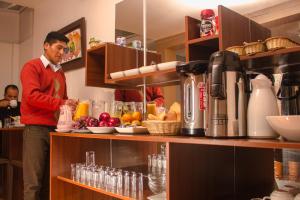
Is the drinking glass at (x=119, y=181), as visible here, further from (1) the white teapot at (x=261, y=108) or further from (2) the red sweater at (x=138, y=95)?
(1) the white teapot at (x=261, y=108)

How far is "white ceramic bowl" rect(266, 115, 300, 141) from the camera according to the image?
0.73m

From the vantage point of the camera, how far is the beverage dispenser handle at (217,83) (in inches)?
36.3

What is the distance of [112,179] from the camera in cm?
145

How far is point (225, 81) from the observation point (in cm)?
94

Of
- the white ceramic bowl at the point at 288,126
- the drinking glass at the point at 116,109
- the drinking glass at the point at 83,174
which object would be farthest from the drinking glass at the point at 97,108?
the white ceramic bowl at the point at 288,126

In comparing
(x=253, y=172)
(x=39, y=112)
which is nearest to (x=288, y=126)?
(x=253, y=172)

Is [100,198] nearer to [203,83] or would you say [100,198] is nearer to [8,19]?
[203,83]

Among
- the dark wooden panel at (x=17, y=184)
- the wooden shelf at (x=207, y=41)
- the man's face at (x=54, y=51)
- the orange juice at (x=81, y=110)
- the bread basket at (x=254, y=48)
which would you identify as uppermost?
the man's face at (x=54, y=51)

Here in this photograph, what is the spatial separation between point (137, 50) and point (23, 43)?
2809 mm

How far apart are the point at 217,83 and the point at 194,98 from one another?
0.58 ft

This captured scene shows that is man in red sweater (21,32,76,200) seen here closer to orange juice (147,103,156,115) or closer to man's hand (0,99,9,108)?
orange juice (147,103,156,115)

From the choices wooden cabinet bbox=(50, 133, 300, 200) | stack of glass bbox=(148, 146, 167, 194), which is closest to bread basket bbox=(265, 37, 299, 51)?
wooden cabinet bbox=(50, 133, 300, 200)

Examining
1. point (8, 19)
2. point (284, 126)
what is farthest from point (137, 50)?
point (8, 19)

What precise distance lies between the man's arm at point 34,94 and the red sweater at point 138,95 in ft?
1.41
